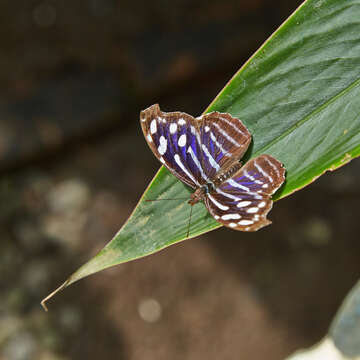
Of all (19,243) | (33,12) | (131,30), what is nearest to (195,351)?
(19,243)

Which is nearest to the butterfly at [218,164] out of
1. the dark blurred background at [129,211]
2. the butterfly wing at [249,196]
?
the butterfly wing at [249,196]

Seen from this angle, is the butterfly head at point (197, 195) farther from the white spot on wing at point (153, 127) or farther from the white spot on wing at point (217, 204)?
the white spot on wing at point (153, 127)

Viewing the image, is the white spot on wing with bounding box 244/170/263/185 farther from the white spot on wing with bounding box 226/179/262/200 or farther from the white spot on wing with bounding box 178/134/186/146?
the white spot on wing with bounding box 178/134/186/146

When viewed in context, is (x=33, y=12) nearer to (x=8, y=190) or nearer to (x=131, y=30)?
(x=131, y=30)

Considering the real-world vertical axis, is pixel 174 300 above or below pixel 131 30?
below

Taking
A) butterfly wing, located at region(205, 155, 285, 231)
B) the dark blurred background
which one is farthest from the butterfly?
the dark blurred background
